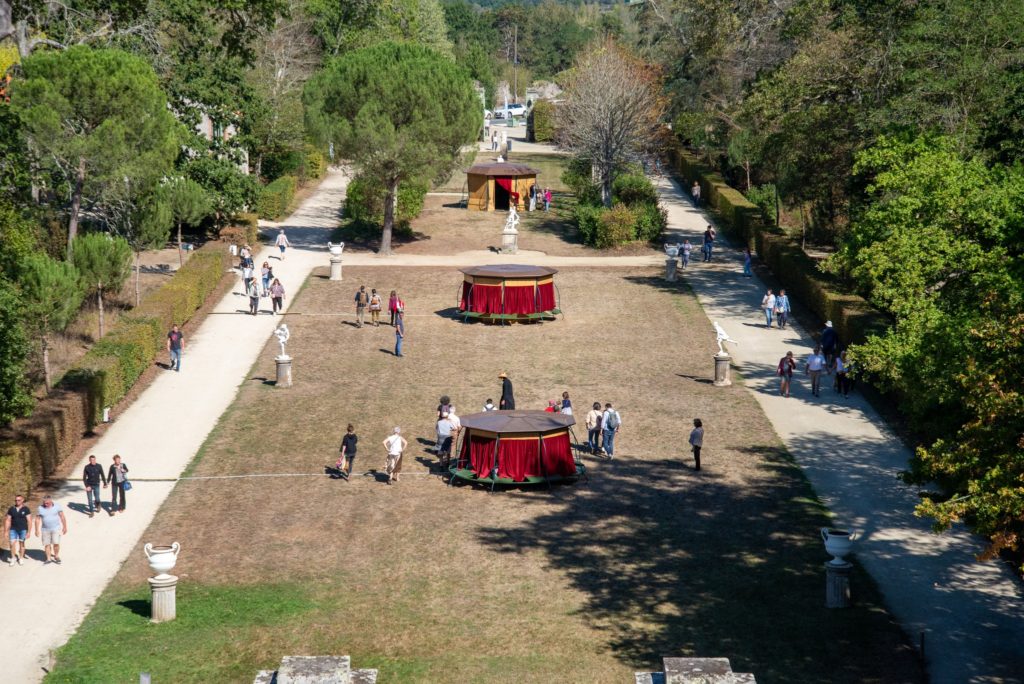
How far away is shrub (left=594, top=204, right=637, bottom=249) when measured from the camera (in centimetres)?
5812

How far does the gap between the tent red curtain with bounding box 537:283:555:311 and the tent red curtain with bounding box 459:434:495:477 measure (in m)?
16.2

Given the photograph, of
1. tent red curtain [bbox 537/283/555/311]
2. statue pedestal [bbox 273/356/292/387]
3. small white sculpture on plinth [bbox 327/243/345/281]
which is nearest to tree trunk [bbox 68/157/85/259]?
small white sculpture on plinth [bbox 327/243/345/281]

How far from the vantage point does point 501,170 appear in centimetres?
6731

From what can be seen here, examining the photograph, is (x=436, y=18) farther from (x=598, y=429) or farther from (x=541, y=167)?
(x=598, y=429)

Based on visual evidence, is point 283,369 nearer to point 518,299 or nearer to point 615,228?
point 518,299

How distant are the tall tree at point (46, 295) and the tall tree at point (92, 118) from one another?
6170 mm

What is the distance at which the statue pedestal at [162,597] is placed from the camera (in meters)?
21.5

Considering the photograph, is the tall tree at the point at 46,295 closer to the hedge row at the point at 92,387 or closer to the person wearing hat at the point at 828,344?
the hedge row at the point at 92,387

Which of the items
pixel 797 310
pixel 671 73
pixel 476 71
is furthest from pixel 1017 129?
pixel 476 71

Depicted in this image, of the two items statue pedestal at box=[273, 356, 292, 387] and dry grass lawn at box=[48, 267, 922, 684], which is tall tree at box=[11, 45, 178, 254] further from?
dry grass lawn at box=[48, 267, 922, 684]

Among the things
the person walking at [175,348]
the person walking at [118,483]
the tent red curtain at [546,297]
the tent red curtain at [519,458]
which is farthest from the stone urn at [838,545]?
the tent red curtain at [546,297]

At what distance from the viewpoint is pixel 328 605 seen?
22.4m

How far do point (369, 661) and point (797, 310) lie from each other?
97.4ft

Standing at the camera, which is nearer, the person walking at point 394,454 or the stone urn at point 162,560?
the stone urn at point 162,560
